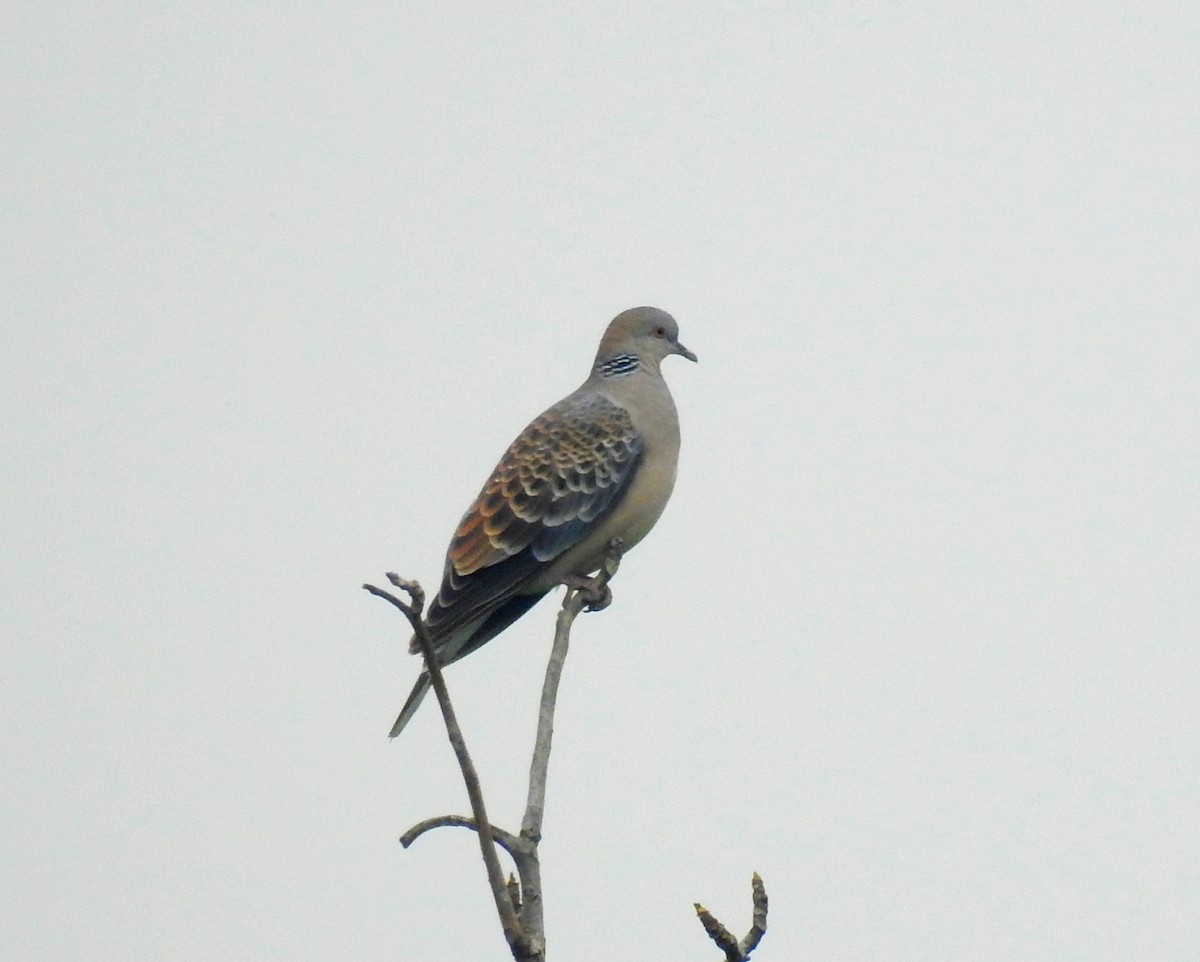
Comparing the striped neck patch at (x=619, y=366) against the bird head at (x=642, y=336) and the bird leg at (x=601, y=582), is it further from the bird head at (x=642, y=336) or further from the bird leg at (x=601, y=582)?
the bird leg at (x=601, y=582)

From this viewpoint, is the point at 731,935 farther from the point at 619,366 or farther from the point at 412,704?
the point at 619,366

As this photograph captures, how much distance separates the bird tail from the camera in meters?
5.80

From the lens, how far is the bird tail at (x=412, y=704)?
580 cm

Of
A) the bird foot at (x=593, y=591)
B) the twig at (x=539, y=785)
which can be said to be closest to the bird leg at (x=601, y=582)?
the bird foot at (x=593, y=591)

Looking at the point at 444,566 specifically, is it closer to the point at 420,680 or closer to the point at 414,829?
the point at 420,680

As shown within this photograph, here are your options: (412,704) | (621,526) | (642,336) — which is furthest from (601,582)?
(642,336)

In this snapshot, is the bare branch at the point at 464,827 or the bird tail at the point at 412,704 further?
the bird tail at the point at 412,704

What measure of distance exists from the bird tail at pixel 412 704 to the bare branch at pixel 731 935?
2409mm

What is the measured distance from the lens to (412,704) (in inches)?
229

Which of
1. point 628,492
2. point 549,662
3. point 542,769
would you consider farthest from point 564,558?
point 542,769

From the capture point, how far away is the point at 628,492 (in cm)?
712

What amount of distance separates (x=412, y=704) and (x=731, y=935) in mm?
2592

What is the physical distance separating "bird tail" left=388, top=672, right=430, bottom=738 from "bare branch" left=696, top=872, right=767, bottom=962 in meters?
2.41

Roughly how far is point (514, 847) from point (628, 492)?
3.51 m
